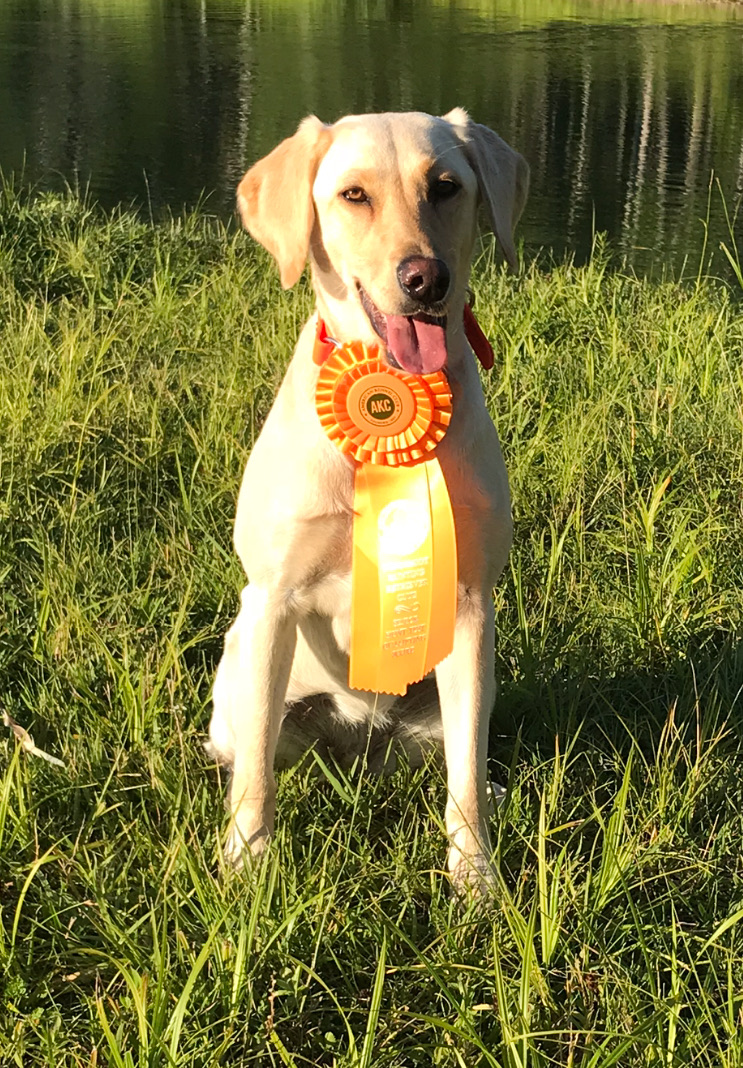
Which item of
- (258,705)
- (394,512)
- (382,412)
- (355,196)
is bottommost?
(258,705)

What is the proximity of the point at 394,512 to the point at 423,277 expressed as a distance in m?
0.47

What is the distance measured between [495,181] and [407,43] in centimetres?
2507

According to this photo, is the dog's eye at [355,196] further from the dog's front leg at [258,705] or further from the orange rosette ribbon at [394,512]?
the dog's front leg at [258,705]

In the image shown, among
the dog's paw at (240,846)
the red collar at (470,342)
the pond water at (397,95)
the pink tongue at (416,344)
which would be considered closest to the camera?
the dog's paw at (240,846)

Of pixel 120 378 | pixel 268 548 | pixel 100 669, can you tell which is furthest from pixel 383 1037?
pixel 120 378

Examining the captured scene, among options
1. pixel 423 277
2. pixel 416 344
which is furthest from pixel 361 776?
pixel 423 277

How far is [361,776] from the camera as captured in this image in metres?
2.29

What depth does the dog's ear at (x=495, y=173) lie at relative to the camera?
240 centimetres

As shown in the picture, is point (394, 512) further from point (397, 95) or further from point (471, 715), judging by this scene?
point (397, 95)

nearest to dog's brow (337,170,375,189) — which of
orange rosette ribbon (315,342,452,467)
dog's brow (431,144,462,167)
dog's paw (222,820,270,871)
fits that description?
dog's brow (431,144,462,167)

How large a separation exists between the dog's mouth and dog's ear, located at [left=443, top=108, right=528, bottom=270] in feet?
0.95

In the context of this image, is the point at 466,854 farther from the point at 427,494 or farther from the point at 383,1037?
the point at 427,494

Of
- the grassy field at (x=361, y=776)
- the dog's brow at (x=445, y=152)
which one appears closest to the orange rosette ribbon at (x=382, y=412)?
the dog's brow at (x=445, y=152)

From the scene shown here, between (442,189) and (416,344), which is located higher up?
(442,189)
